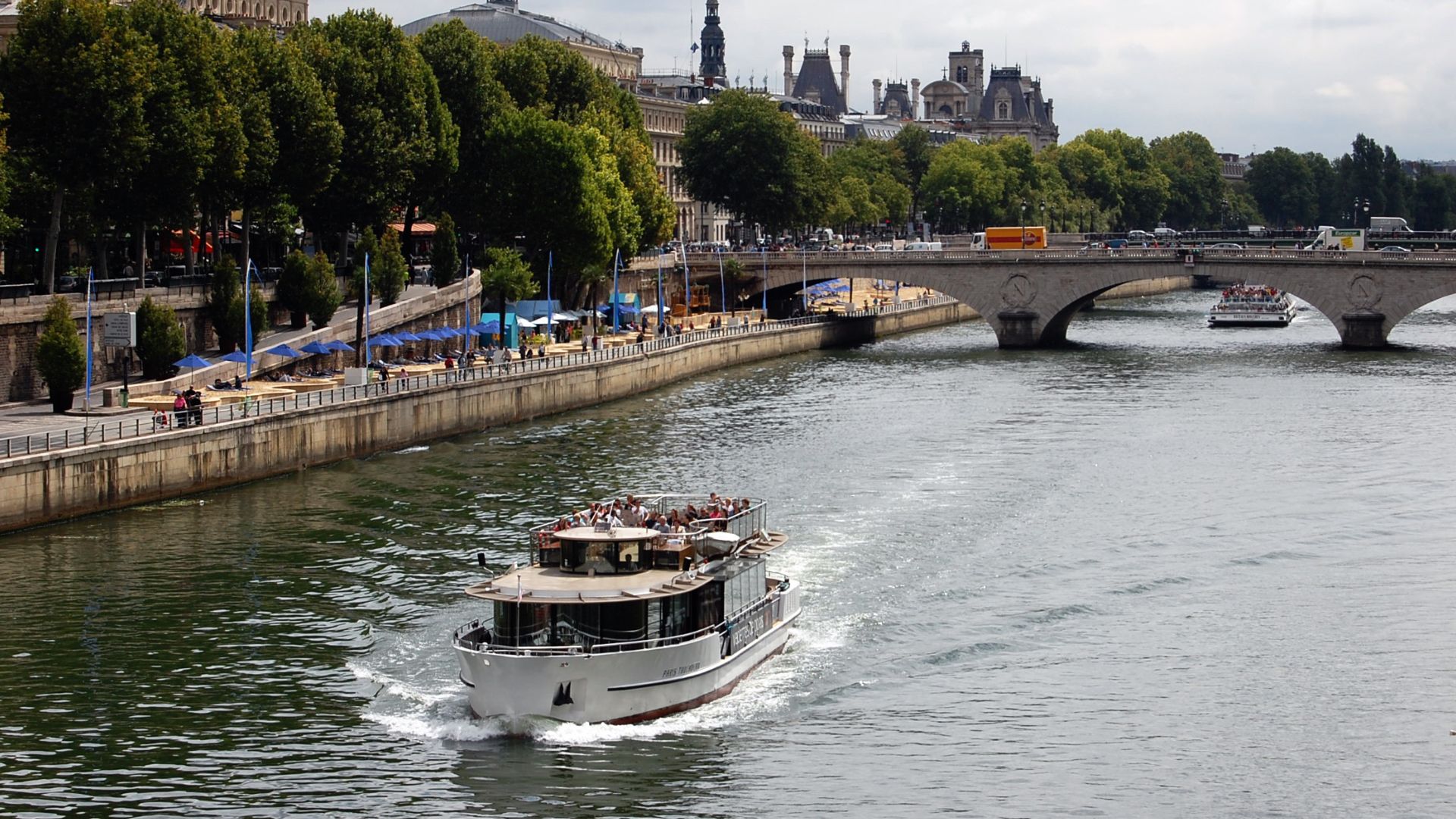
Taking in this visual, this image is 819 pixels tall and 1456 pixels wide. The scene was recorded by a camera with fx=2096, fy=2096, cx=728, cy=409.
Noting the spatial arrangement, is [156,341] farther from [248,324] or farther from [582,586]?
[582,586]

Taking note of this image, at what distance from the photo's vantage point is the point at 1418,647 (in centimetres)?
4878

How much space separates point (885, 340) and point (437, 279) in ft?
137

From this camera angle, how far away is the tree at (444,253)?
113m

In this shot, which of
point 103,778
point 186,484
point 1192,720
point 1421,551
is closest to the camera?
point 103,778

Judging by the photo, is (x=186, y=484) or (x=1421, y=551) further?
(x=186, y=484)

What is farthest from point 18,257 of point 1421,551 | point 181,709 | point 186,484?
point 1421,551

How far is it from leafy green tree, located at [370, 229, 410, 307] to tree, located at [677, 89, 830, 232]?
236 ft

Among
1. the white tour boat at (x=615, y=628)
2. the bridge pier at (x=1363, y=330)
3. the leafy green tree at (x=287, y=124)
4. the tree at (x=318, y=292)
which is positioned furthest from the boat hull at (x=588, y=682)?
the bridge pier at (x=1363, y=330)

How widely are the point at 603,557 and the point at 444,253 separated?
6971cm

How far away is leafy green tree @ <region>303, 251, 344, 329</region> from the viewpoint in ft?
318

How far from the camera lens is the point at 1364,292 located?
12650 cm

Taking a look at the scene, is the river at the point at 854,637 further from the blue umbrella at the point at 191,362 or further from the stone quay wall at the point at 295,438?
the blue umbrella at the point at 191,362

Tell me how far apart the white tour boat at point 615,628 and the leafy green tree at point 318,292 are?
51.5 metres

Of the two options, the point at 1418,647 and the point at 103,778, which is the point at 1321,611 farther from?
the point at 103,778
